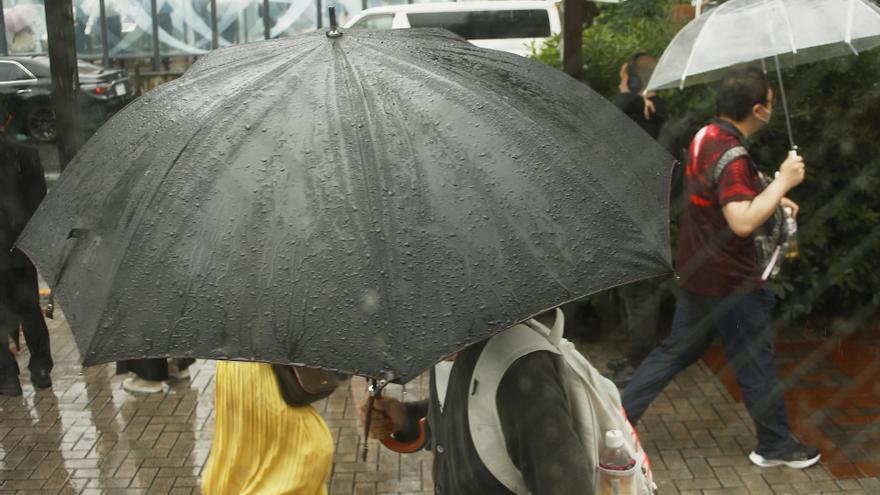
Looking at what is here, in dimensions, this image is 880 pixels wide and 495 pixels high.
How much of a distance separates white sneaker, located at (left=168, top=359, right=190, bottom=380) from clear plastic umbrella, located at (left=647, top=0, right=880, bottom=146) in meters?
3.60

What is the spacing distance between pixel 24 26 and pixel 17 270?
42.7 feet

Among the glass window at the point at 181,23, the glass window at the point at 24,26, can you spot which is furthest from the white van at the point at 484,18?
the glass window at the point at 24,26

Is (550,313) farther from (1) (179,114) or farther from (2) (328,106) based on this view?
(1) (179,114)

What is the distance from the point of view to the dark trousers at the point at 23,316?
661 centimetres

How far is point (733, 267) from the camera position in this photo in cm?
494

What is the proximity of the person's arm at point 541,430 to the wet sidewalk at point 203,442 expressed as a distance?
2.70 m

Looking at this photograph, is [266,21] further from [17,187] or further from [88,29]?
[17,187]

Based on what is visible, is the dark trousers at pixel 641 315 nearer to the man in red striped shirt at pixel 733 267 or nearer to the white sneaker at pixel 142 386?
the man in red striped shirt at pixel 733 267

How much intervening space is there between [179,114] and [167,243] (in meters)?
0.40

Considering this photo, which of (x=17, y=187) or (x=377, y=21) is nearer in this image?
(x=17, y=187)

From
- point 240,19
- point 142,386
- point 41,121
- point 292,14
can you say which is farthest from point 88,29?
point 142,386

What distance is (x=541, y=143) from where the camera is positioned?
90.8 inches

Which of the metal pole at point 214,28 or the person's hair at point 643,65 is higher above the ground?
the person's hair at point 643,65

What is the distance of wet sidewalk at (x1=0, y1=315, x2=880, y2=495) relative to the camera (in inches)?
205
